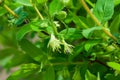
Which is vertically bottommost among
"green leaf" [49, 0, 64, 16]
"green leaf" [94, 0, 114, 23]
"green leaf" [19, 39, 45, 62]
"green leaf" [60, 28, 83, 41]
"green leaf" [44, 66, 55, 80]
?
"green leaf" [44, 66, 55, 80]

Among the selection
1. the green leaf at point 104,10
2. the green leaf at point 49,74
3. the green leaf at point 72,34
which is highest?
the green leaf at point 104,10

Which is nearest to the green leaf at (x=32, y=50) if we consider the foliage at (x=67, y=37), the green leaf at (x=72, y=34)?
the foliage at (x=67, y=37)

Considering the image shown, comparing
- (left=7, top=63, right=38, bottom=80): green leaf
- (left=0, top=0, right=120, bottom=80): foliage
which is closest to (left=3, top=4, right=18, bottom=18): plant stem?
(left=0, top=0, right=120, bottom=80): foliage

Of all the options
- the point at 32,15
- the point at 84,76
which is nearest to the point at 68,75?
the point at 84,76

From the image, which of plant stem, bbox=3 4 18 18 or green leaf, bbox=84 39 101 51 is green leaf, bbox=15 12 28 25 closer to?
plant stem, bbox=3 4 18 18

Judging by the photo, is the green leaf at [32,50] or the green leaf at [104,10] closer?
the green leaf at [104,10]

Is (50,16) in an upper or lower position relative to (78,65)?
upper

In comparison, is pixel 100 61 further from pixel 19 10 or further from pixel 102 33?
pixel 19 10

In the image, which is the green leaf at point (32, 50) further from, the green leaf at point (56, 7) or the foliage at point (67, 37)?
the green leaf at point (56, 7)
